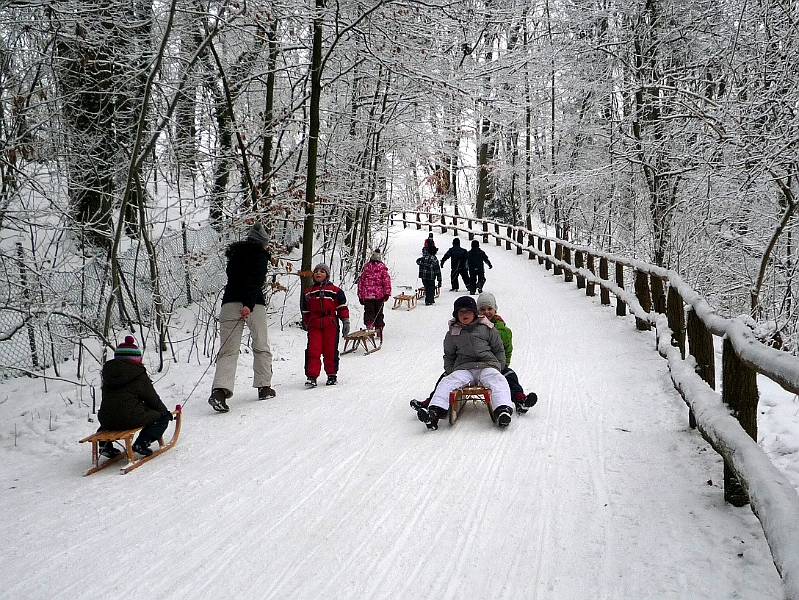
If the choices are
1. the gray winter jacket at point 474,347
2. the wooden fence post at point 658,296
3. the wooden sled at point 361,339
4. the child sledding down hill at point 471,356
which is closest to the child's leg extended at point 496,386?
the child sledding down hill at point 471,356

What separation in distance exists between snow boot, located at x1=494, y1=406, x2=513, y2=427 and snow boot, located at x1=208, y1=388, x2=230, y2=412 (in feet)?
10.4

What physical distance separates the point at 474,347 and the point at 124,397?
339cm

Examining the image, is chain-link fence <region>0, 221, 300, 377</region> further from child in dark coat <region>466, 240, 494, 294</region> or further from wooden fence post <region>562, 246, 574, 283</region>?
wooden fence post <region>562, 246, 574, 283</region>

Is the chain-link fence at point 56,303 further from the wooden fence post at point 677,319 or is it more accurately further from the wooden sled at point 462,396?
the wooden fence post at point 677,319

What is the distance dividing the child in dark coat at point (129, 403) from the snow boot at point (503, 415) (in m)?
3.10

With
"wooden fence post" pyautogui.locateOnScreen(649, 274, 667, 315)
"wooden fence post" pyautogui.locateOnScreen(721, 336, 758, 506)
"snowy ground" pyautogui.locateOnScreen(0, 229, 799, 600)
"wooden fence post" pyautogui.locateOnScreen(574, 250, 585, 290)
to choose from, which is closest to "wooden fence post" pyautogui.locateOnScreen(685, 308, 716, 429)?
"snowy ground" pyautogui.locateOnScreen(0, 229, 799, 600)

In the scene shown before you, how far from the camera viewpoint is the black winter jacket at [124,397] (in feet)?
18.9

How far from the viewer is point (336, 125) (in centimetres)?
1520

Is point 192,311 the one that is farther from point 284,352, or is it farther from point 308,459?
point 308,459

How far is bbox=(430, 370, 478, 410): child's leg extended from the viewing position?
6.24 m

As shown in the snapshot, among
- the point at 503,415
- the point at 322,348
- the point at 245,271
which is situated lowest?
the point at 503,415

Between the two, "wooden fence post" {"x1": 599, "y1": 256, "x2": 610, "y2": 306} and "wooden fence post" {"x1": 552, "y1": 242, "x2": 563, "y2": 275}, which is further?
"wooden fence post" {"x1": 552, "y1": 242, "x2": 563, "y2": 275}

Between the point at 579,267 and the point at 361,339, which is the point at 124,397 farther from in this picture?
the point at 579,267

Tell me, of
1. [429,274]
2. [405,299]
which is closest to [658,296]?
[405,299]
